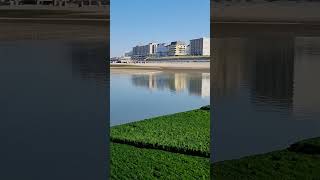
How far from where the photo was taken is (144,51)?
3248 mm

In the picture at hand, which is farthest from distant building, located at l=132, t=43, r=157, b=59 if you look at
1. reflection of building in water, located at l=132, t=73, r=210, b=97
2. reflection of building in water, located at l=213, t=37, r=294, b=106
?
reflection of building in water, located at l=213, t=37, r=294, b=106

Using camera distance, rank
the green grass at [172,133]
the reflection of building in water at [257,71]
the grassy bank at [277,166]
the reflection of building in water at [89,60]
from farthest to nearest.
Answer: the reflection of building in water at [257,71] < the green grass at [172,133] < the reflection of building in water at [89,60] < the grassy bank at [277,166]

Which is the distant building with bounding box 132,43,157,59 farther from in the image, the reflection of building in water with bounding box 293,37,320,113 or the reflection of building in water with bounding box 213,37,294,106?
the reflection of building in water with bounding box 293,37,320,113

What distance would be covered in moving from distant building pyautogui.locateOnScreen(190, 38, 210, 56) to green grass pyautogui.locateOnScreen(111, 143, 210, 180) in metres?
0.74

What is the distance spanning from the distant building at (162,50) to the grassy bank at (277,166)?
35.5 inches

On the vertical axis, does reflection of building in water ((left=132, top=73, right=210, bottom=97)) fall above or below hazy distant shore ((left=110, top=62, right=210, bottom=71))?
below

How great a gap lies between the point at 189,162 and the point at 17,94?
2.25m

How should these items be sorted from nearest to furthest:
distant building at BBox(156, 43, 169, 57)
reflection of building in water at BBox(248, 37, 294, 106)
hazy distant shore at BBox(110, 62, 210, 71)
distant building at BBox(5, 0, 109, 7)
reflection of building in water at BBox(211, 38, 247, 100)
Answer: distant building at BBox(5, 0, 109, 7), hazy distant shore at BBox(110, 62, 210, 71), distant building at BBox(156, 43, 169, 57), reflection of building in water at BBox(211, 38, 247, 100), reflection of building in water at BBox(248, 37, 294, 106)

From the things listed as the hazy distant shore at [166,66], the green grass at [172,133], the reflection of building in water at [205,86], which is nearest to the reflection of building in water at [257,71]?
the green grass at [172,133]

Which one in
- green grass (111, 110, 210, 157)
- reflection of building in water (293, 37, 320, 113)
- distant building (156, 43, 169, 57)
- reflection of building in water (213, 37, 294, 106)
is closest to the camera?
distant building (156, 43, 169, 57)

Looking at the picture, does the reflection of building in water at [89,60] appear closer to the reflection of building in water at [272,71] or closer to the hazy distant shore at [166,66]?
the hazy distant shore at [166,66]

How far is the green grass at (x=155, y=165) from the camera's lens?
2.90 m

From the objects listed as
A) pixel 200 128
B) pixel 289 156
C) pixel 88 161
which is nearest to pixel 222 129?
pixel 200 128

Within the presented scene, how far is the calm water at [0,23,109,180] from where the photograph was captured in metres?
2.91
